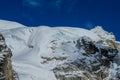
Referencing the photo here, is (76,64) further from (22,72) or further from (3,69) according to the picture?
(3,69)

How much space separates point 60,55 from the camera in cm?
12075

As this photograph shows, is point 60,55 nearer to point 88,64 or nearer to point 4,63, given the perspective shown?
point 88,64

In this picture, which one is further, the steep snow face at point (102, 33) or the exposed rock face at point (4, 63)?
the steep snow face at point (102, 33)

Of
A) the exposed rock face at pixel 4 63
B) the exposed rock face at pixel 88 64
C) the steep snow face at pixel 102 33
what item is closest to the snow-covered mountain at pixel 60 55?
the exposed rock face at pixel 88 64

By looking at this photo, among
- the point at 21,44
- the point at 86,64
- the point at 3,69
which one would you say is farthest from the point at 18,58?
the point at 3,69

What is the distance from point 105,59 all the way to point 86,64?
22.6 feet

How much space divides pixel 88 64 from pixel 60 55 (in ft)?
35.8

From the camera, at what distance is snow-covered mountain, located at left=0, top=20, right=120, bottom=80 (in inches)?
4222

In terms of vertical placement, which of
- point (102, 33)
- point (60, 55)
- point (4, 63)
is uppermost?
point (102, 33)

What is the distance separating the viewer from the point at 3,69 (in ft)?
135

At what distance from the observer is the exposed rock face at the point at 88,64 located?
356 feet

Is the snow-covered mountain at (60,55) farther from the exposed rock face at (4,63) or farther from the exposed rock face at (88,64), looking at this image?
the exposed rock face at (4,63)

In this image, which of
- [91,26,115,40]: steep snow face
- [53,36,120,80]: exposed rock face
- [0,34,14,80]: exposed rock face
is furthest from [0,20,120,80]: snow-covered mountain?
[0,34,14,80]: exposed rock face

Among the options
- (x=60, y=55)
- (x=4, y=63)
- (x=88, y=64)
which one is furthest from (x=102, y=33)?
(x=4, y=63)
